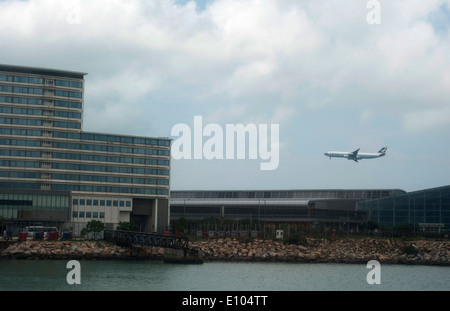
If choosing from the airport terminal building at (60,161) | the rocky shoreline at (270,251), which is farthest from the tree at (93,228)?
the rocky shoreline at (270,251)

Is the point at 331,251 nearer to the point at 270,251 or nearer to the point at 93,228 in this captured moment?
the point at 270,251

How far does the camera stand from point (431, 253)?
103 m

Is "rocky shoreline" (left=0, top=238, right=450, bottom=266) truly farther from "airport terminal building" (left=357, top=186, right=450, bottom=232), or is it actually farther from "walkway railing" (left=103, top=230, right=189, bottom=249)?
"airport terminal building" (left=357, top=186, right=450, bottom=232)

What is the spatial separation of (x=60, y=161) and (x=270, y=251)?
46454 mm

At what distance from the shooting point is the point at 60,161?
4715 inches

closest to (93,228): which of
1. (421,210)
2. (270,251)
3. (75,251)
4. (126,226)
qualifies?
(126,226)

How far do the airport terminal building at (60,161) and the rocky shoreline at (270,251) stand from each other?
835 inches

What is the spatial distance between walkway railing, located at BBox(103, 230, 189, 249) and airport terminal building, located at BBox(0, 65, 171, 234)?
17.9 metres

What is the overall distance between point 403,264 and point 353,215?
50.5 m

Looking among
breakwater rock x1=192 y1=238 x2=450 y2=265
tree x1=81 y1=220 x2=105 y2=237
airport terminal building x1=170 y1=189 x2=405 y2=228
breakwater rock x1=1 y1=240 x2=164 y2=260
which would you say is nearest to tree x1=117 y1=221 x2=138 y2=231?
tree x1=81 y1=220 x2=105 y2=237

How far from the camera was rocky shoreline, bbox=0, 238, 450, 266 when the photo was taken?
3703 inches
